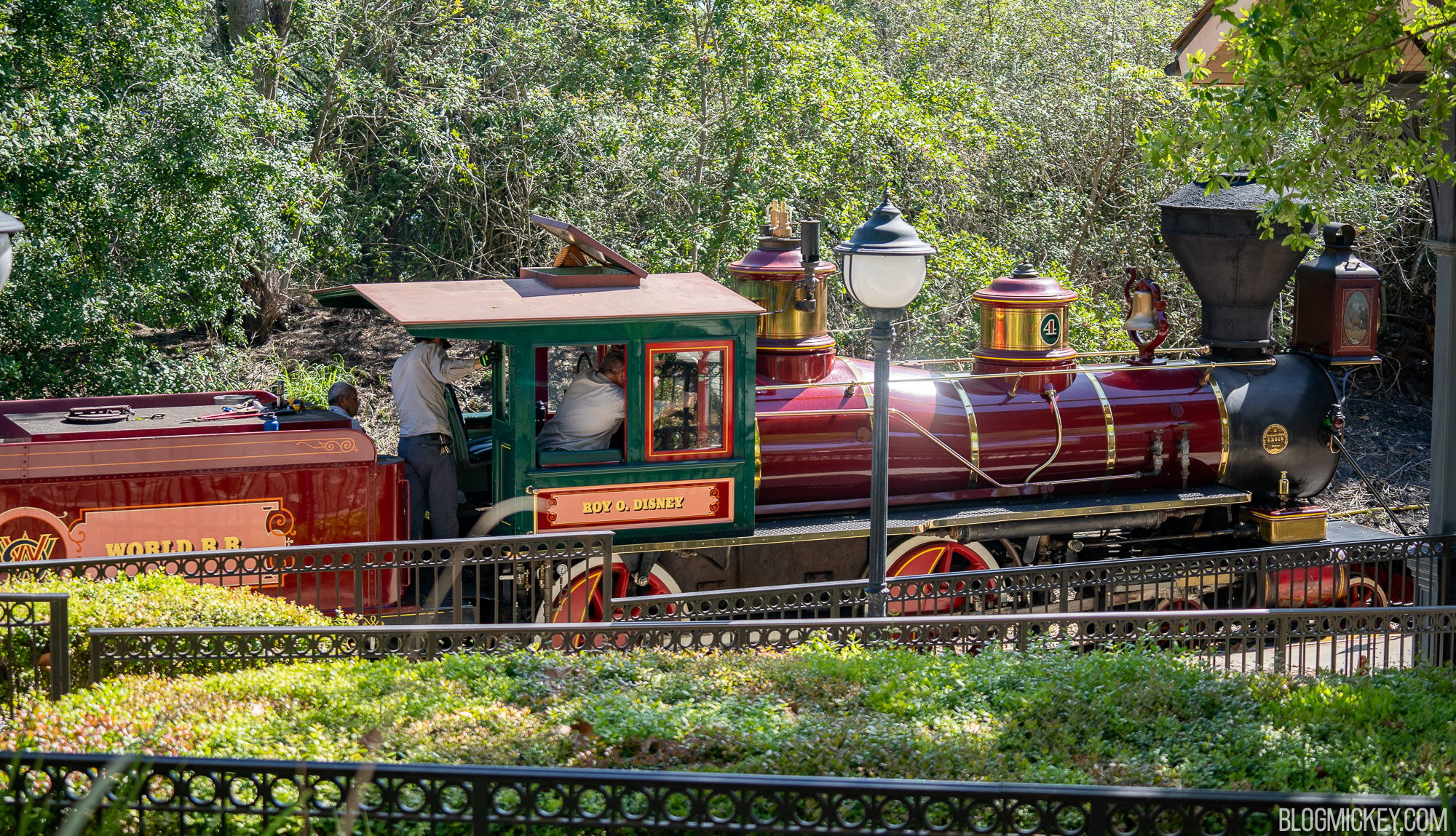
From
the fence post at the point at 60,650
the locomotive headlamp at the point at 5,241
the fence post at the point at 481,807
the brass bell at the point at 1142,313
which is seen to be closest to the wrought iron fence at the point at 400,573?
the fence post at the point at 60,650

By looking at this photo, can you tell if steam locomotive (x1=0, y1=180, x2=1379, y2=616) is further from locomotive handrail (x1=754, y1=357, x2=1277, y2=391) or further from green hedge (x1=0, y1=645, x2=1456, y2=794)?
green hedge (x1=0, y1=645, x2=1456, y2=794)

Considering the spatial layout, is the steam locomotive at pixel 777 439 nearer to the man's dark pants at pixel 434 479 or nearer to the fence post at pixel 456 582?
the man's dark pants at pixel 434 479

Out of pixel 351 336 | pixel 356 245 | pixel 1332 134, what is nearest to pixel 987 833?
pixel 1332 134

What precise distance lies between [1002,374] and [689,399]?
232 cm

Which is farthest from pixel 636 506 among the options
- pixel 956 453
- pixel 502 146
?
pixel 502 146

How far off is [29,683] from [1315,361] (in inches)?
340

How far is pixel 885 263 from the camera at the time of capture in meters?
6.82

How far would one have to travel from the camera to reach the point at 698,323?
25.8ft

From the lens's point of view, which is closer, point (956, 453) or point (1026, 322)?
point (956, 453)

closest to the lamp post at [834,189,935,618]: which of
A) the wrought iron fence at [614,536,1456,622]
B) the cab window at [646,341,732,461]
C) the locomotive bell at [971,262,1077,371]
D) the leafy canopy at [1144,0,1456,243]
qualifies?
the wrought iron fence at [614,536,1456,622]

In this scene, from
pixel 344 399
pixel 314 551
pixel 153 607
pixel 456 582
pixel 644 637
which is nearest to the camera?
pixel 153 607

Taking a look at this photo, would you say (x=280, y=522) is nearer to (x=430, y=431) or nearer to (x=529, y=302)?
(x=430, y=431)

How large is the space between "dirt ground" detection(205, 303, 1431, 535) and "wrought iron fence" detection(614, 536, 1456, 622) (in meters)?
4.54

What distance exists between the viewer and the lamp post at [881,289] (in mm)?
6836
